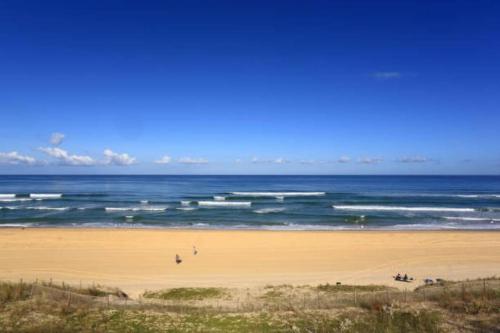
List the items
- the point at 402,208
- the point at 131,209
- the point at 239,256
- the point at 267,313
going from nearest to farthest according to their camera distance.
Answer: the point at 267,313
the point at 239,256
the point at 131,209
the point at 402,208

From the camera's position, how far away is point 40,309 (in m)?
8.24

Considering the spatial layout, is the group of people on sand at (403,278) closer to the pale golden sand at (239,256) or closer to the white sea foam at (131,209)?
the pale golden sand at (239,256)

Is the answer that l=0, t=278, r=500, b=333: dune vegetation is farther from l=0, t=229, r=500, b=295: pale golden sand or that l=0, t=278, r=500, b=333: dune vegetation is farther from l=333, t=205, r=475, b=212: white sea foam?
l=333, t=205, r=475, b=212: white sea foam

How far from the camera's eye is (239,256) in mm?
17781

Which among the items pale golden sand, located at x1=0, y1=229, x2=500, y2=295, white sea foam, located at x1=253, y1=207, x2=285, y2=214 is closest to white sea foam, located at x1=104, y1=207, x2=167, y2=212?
white sea foam, located at x1=253, y1=207, x2=285, y2=214

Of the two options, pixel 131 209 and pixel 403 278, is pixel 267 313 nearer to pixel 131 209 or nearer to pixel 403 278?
pixel 403 278

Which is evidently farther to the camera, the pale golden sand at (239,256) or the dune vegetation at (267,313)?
the pale golden sand at (239,256)

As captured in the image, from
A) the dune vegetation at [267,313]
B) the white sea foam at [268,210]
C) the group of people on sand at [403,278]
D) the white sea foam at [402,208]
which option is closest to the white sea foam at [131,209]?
the white sea foam at [268,210]

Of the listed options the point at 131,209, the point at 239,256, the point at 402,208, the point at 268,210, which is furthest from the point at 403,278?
the point at 131,209

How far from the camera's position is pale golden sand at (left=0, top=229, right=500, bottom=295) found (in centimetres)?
1452

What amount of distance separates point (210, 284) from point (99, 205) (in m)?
30.5

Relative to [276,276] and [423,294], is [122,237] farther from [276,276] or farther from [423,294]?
[423,294]

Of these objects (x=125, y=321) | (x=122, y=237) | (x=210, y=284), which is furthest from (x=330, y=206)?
(x=125, y=321)

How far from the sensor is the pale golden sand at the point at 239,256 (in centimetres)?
1452
